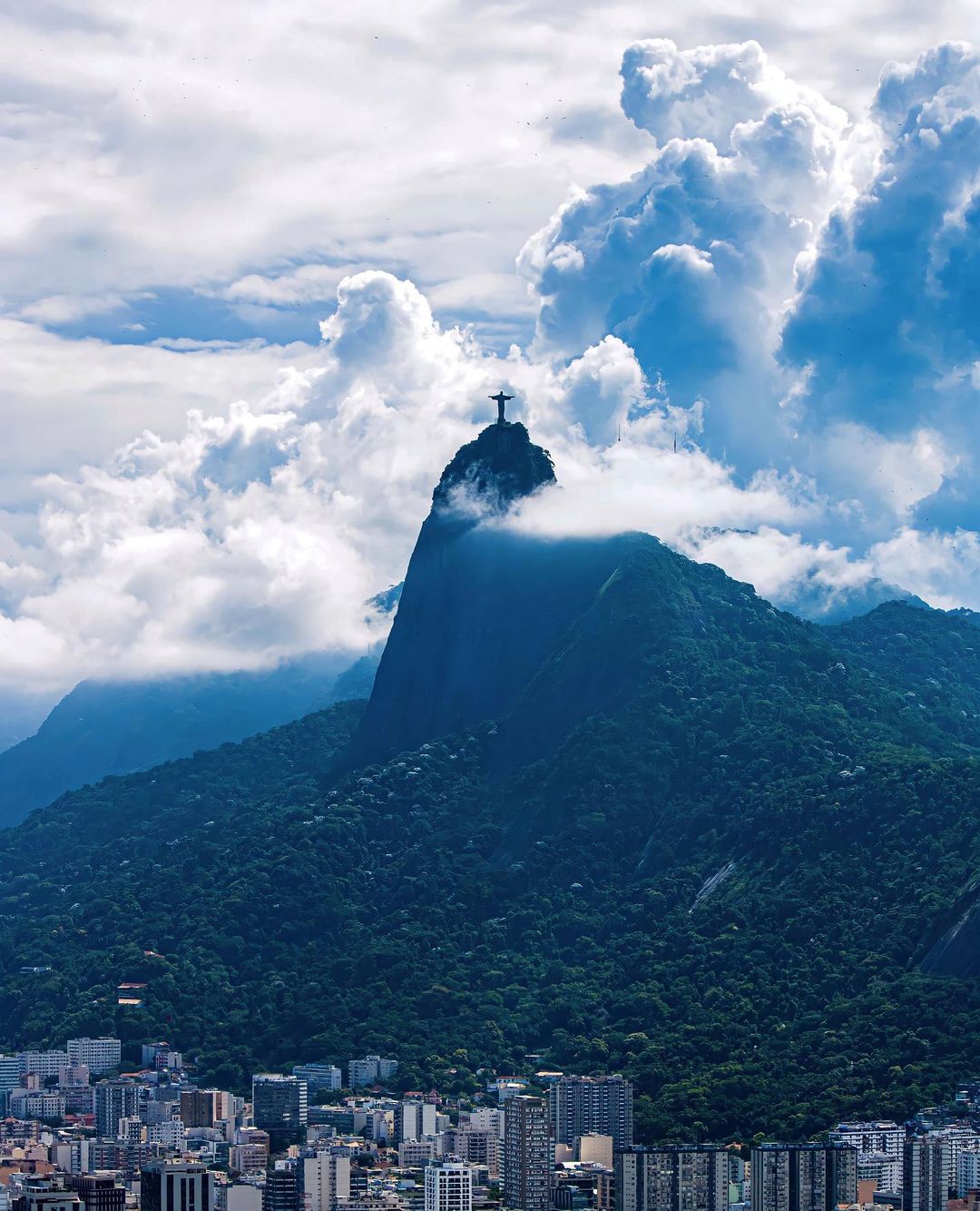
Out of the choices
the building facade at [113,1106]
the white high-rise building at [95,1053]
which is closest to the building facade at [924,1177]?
the building facade at [113,1106]

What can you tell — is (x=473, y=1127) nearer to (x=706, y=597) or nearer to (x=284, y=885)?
(x=284, y=885)

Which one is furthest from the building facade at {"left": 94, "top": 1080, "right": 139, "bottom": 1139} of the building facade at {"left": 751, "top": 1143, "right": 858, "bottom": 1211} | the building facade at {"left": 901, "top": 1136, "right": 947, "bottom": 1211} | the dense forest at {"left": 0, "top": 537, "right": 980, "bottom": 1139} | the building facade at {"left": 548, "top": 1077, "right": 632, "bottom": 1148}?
the building facade at {"left": 901, "top": 1136, "right": 947, "bottom": 1211}

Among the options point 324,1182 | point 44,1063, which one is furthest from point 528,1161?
point 44,1063

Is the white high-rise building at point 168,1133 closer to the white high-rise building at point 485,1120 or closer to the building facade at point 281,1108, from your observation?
the building facade at point 281,1108

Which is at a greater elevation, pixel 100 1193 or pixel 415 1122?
pixel 415 1122

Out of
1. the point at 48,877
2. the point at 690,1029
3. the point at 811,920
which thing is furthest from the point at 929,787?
the point at 48,877

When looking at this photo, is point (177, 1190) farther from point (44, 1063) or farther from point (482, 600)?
point (482, 600)
